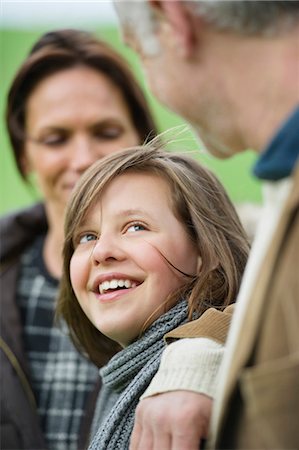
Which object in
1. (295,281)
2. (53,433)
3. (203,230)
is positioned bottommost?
(53,433)

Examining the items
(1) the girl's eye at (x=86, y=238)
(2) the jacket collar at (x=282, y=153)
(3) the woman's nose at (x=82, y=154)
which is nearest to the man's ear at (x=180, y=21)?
(2) the jacket collar at (x=282, y=153)

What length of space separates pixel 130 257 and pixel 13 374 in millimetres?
1401

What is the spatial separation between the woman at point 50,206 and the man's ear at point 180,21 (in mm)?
A: 1808

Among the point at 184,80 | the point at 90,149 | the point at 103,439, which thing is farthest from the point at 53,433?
the point at 184,80

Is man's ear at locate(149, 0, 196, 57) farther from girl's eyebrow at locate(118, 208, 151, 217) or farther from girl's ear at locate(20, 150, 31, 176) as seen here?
girl's ear at locate(20, 150, 31, 176)

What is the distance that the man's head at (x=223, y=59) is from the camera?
4.40 ft

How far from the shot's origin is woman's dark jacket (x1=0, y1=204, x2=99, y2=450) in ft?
10.2

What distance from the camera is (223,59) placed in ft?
4.54

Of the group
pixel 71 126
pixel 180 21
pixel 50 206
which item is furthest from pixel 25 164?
pixel 180 21

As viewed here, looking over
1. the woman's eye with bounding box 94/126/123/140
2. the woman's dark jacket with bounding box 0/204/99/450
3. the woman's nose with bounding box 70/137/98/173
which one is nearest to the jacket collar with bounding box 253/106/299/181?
the woman's dark jacket with bounding box 0/204/99/450

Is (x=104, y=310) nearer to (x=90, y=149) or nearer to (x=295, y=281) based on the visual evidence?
(x=295, y=281)

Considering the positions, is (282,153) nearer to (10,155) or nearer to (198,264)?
(198,264)

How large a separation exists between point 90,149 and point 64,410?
93 centimetres

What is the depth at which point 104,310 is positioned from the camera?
1.99m
